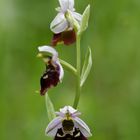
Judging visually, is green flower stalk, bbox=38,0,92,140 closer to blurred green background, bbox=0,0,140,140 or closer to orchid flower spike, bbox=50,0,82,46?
orchid flower spike, bbox=50,0,82,46

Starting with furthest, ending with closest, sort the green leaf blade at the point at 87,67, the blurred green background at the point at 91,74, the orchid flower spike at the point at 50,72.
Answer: the blurred green background at the point at 91,74
the green leaf blade at the point at 87,67
the orchid flower spike at the point at 50,72

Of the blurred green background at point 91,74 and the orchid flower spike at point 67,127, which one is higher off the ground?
the blurred green background at point 91,74

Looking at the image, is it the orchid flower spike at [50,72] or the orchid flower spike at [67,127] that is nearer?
the orchid flower spike at [50,72]

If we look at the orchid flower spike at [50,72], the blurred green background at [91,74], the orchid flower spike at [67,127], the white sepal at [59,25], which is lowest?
the orchid flower spike at [67,127]

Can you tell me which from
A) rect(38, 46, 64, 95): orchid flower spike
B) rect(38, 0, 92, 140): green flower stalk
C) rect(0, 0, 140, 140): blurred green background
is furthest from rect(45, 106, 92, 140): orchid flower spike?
rect(0, 0, 140, 140): blurred green background

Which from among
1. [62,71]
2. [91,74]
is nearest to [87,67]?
[62,71]

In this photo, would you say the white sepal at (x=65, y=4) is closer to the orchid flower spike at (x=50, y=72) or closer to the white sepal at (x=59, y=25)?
the white sepal at (x=59, y=25)

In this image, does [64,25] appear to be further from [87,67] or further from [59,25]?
[87,67]

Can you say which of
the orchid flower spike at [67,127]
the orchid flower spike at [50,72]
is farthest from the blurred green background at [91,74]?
the orchid flower spike at [50,72]
